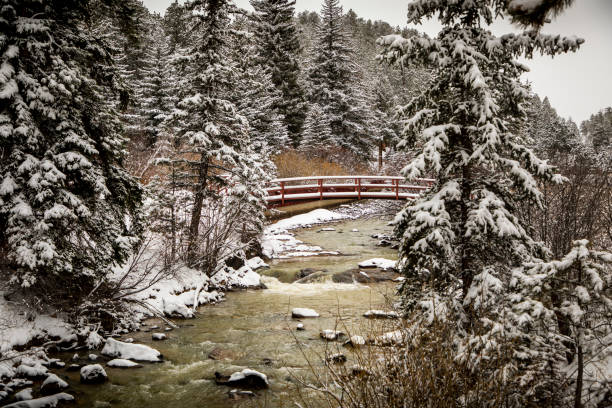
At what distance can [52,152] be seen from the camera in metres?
6.58

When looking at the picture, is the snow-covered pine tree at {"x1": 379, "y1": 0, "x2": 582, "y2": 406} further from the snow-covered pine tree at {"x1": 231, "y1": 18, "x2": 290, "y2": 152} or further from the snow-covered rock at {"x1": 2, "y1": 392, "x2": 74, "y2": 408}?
the snow-covered pine tree at {"x1": 231, "y1": 18, "x2": 290, "y2": 152}

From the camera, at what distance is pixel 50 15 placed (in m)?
6.88

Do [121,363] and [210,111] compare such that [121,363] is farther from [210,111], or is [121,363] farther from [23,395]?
[210,111]

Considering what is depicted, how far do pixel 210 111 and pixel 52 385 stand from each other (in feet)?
28.5

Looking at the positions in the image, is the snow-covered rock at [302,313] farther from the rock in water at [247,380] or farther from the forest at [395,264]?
the rock in water at [247,380]

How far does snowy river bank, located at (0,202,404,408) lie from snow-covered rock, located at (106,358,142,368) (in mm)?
76

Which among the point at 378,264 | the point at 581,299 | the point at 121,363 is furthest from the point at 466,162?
the point at 378,264

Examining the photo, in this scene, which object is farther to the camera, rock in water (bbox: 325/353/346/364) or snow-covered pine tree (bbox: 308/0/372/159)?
snow-covered pine tree (bbox: 308/0/372/159)

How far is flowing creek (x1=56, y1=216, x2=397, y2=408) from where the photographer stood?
596cm

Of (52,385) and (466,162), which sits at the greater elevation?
(466,162)

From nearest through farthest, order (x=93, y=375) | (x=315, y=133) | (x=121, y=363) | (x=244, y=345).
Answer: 1. (x=93, y=375)
2. (x=121, y=363)
3. (x=244, y=345)
4. (x=315, y=133)

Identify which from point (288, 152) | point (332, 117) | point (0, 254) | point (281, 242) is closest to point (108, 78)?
point (0, 254)

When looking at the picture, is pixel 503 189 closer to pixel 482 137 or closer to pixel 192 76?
pixel 482 137

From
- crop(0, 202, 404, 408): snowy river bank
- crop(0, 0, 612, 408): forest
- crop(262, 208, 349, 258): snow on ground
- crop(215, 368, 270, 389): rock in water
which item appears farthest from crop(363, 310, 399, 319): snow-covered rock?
crop(262, 208, 349, 258): snow on ground
